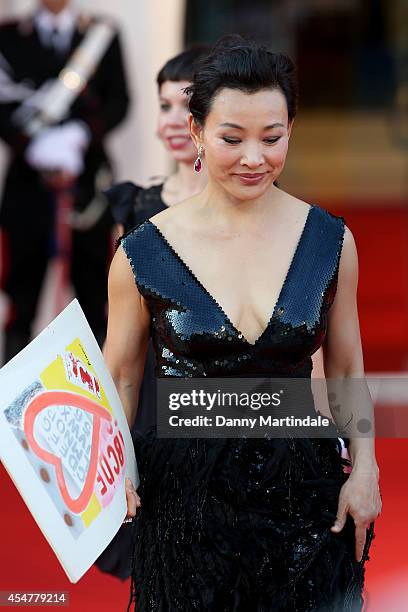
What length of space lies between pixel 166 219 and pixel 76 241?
137 inches

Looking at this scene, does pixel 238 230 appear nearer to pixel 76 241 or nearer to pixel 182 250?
pixel 182 250

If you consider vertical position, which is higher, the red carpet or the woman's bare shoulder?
the woman's bare shoulder

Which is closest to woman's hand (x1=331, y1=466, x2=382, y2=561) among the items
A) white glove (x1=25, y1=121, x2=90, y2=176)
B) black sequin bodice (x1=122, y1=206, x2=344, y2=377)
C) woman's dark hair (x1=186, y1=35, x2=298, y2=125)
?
black sequin bodice (x1=122, y1=206, x2=344, y2=377)

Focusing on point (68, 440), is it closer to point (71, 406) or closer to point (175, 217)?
point (71, 406)

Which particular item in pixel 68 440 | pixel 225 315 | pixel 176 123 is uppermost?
pixel 176 123

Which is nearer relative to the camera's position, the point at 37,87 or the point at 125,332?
the point at 125,332

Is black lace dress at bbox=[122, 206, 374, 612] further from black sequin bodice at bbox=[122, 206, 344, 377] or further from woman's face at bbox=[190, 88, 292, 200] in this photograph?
woman's face at bbox=[190, 88, 292, 200]

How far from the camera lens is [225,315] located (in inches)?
114

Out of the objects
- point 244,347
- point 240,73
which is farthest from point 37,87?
point 244,347

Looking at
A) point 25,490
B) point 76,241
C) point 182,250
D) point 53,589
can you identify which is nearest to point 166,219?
point 182,250

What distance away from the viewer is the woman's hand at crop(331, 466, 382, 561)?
2924 millimetres

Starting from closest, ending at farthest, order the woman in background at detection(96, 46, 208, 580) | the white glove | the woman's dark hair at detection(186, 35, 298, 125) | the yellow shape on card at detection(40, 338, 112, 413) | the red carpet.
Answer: the yellow shape on card at detection(40, 338, 112, 413) → the woman's dark hair at detection(186, 35, 298, 125) → the red carpet → the woman in background at detection(96, 46, 208, 580) → the white glove

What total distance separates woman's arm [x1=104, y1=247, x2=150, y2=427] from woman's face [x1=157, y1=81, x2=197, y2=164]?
4.11ft

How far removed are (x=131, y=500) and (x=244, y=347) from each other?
392 millimetres
